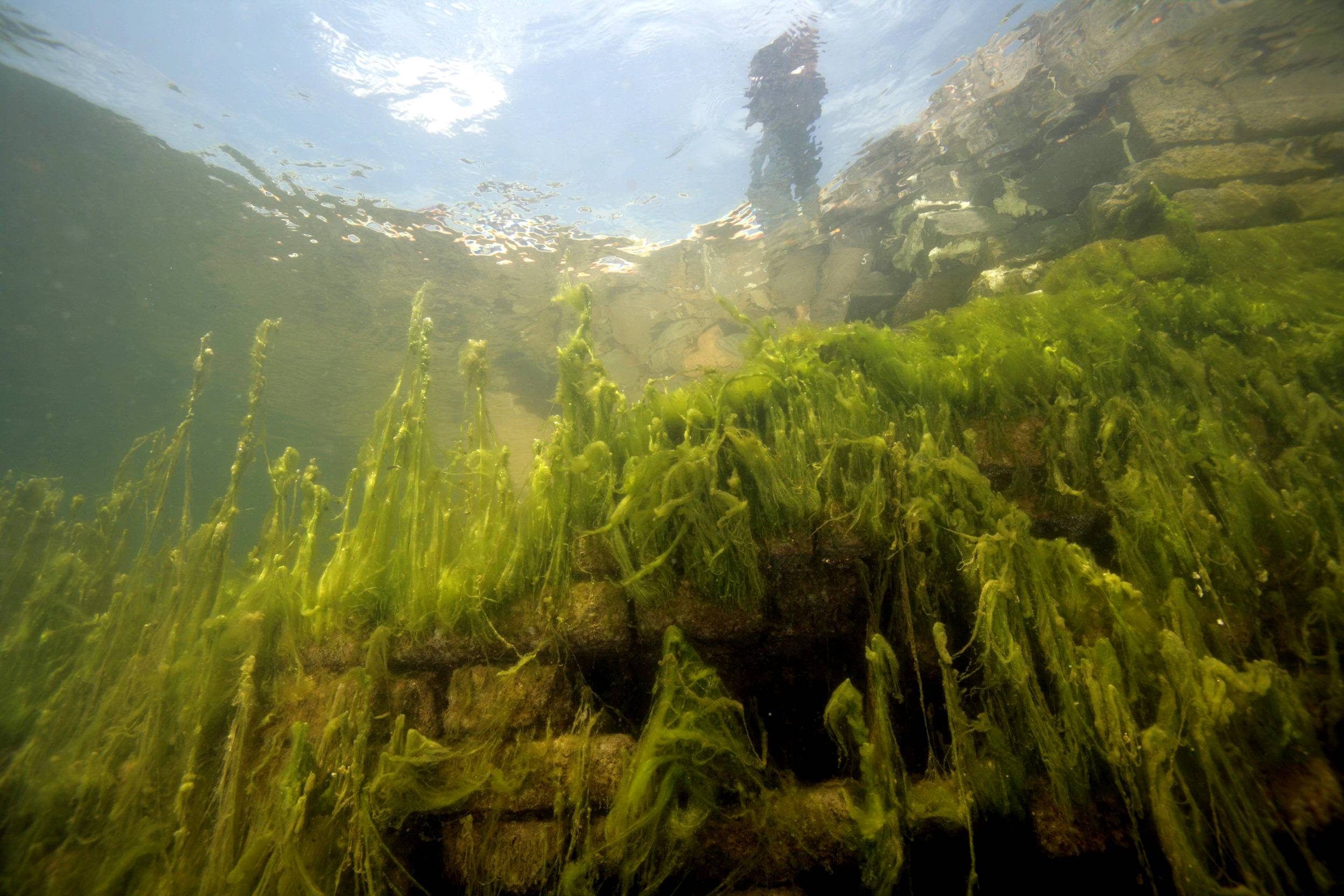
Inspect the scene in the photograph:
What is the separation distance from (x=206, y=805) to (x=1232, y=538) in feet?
20.9

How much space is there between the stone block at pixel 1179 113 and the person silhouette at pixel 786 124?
6549 mm

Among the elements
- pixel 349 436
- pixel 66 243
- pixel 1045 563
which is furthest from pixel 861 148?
pixel 349 436

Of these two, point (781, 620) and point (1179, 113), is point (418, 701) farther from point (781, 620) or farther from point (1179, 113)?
point (1179, 113)

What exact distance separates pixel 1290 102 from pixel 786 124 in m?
9.44

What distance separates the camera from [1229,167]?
8164 millimetres

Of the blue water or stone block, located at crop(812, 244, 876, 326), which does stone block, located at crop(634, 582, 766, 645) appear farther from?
the blue water

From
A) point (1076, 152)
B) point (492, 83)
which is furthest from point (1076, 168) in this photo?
point (492, 83)

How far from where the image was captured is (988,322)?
16.1ft

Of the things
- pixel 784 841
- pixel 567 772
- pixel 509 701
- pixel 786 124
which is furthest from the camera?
pixel 786 124

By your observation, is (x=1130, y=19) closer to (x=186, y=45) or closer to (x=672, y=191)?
(x=672, y=191)

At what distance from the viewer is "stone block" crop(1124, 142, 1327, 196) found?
7758mm

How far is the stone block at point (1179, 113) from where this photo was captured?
29.9 ft

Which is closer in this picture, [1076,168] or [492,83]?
[1076,168]

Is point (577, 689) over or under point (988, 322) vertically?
under
